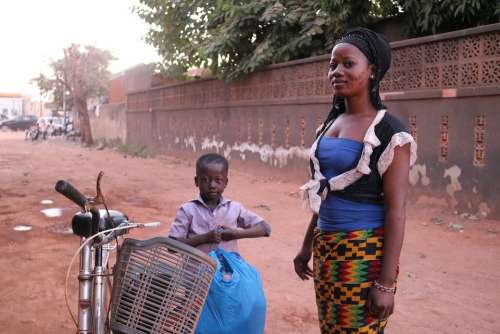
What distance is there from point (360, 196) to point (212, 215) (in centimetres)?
87

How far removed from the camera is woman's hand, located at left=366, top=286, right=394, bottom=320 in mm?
1759

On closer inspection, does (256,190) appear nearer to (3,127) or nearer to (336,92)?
(336,92)

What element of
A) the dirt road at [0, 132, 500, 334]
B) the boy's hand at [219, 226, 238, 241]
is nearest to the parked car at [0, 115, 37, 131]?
the dirt road at [0, 132, 500, 334]

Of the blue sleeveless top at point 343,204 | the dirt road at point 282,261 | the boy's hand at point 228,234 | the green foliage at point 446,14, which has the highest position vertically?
the green foliage at point 446,14

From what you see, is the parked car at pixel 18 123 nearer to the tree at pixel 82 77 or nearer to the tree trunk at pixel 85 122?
the tree at pixel 82 77

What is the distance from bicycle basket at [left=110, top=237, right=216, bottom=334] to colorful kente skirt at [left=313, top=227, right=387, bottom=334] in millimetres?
451

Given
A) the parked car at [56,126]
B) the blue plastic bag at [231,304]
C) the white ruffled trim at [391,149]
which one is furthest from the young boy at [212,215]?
the parked car at [56,126]

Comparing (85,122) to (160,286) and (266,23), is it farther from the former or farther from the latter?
(160,286)

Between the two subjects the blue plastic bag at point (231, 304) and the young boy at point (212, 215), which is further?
the young boy at point (212, 215)

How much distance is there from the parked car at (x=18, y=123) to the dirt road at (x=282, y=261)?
3943 cm

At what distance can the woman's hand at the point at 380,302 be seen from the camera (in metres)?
1.76

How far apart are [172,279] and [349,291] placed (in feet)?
1.99

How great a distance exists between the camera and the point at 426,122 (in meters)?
7.67

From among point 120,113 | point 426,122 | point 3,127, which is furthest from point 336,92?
point 3,127
